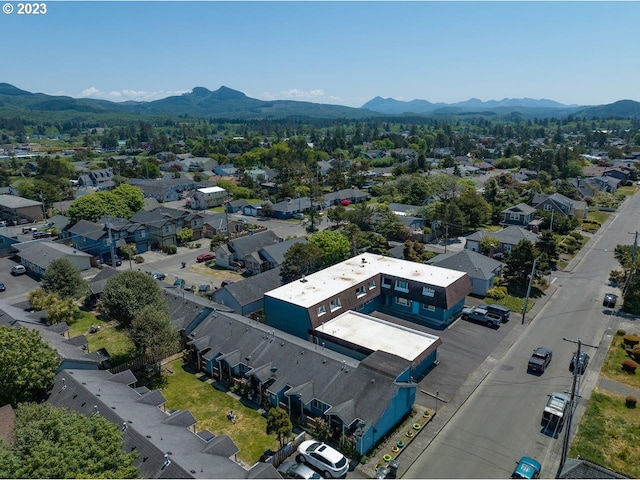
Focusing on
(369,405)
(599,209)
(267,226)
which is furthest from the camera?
(599,209)

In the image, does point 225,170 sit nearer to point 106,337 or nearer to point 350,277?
point 106,337

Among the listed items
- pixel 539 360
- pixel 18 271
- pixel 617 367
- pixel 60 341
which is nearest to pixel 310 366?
pixel 539 360

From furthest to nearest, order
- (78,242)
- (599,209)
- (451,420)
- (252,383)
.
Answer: (599,209), (78,242), (252,383), (451,420)

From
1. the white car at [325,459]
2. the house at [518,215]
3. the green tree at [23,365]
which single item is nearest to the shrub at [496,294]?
the white car at [325,459]

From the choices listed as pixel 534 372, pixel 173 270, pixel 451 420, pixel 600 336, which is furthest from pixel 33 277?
pixel 600 336

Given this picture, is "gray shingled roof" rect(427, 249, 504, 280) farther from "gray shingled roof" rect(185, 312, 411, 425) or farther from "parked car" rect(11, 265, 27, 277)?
"parked car" rect(11, 265, 27, 277)

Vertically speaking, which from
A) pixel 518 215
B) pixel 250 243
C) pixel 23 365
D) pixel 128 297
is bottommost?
pixel 250 243

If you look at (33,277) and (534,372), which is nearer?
(534,372)

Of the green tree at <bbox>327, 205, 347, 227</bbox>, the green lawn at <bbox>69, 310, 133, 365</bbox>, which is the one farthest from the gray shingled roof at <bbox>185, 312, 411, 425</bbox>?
the green tree at <bbox>327, 205, 347, 227</bbox>

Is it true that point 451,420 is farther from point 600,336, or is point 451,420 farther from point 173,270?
point 173,270
